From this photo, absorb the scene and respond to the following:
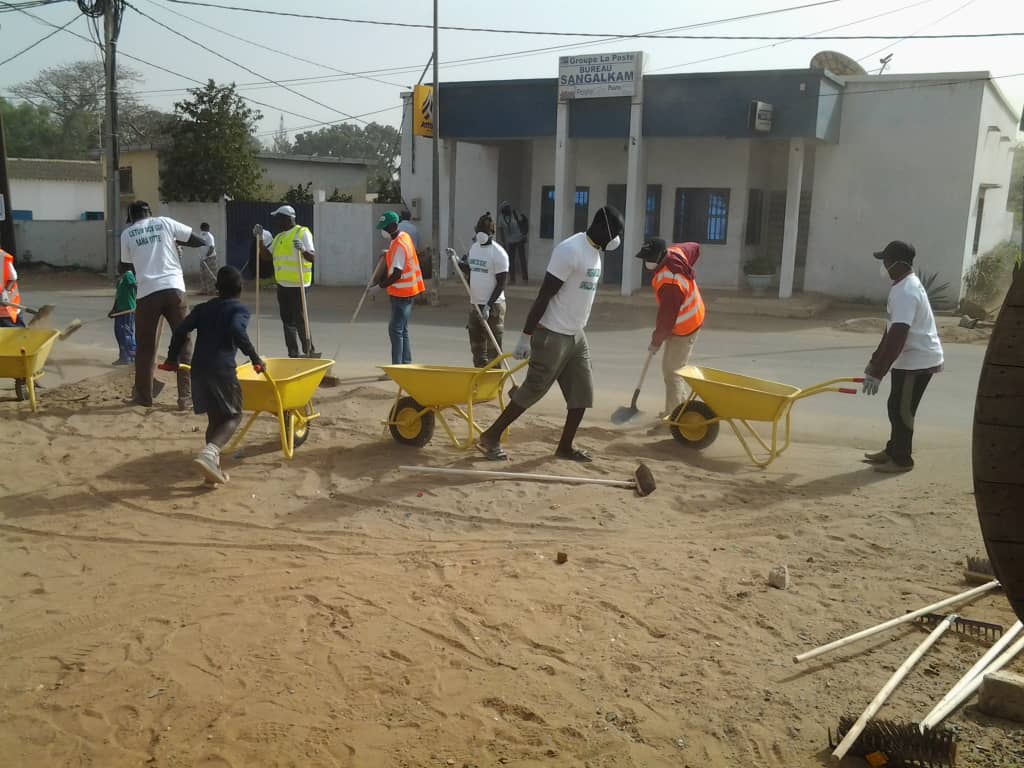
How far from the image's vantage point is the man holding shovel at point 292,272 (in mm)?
9828

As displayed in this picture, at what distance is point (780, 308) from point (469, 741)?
649 inches

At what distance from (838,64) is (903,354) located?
55.7ft

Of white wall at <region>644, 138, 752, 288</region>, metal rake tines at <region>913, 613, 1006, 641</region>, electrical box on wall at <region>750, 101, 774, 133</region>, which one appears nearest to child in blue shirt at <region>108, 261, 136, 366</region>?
Answer: metal rake tines at <region>913, 613, 1006, 641</region>

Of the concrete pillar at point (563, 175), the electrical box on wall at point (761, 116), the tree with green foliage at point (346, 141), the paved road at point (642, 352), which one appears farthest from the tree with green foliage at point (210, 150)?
the tree with green foliage at point (346, 141)

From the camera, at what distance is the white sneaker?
596cm

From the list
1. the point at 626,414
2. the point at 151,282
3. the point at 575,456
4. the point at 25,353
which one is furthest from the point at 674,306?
the point at 25,353

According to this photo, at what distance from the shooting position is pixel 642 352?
13578 millimetres

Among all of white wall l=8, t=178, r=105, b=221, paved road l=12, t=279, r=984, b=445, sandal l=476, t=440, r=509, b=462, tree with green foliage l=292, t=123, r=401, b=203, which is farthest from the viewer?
tree with green foliage l=292, t=123, r=401, b=203

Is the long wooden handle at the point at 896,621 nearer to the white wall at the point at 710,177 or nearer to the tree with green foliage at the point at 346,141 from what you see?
the white wall at the point at 710,177

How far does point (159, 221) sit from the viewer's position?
8.35 meters

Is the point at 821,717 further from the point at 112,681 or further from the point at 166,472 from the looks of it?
the point at 166,472

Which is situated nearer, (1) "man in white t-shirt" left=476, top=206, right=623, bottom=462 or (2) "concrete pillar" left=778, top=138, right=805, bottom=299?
(1) "man in white t-shirt" left=476, top=206, right=623, bottom=462

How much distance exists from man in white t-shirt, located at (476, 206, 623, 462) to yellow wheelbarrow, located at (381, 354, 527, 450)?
0.23 metres

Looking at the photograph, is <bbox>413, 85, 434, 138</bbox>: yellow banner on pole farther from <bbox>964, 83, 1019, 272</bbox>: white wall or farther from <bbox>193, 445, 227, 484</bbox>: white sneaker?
<bbox>193, 445, 227, 484</bbox>: white sneaker
